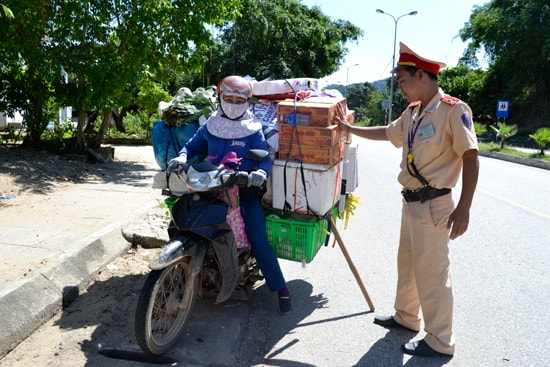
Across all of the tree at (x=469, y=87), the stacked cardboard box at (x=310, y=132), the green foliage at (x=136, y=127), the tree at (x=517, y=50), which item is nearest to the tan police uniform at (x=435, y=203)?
the stacked cardboard box at (x=310, y=132)

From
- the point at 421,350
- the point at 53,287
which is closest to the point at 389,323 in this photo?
the point at 421,350

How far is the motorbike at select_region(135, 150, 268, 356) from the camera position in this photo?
2.99 m

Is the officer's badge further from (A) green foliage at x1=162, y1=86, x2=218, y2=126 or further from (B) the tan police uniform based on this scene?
(A) green foliage at x1=162, y1=86, x2=218, y2=126

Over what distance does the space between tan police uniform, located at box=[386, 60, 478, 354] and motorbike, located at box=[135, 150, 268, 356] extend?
1103mm

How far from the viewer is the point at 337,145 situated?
3.80 meters

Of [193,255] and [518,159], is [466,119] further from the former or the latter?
[518,159]

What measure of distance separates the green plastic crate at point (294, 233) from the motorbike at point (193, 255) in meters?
0.43

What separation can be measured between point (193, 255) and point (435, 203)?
168cm

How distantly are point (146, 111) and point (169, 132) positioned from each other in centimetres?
1399

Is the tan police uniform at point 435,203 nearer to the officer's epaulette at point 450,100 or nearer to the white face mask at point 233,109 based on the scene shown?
the officer's epaulette at point 450,100

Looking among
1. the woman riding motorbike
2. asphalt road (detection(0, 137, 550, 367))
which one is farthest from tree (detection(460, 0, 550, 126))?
the woman riding motorbike

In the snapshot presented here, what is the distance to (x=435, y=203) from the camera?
320 cm

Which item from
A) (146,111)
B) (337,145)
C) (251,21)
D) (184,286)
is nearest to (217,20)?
(146,111)

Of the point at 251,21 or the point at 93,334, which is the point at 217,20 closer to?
the point at 93,334
